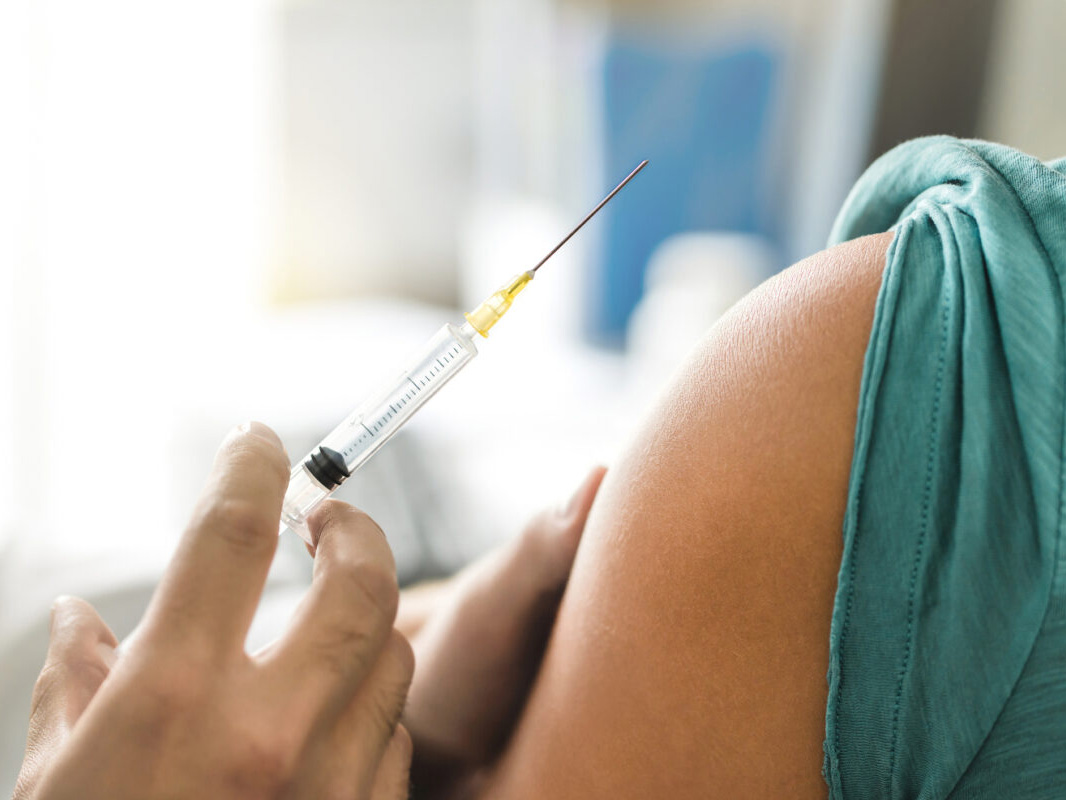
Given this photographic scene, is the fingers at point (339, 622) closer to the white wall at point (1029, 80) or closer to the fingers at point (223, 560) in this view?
the fingers at point (223, 560)

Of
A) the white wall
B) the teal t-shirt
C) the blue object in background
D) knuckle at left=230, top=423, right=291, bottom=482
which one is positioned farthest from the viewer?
the blue object in background

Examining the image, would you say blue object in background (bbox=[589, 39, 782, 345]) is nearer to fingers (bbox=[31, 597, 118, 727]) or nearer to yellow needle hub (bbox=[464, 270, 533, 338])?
yellow needle hub (bbox=[464, 270, 533, 338])

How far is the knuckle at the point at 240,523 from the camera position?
466 millimetres

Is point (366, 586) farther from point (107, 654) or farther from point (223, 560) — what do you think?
point (107, 654)

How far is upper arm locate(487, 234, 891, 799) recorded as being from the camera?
48 centimetres

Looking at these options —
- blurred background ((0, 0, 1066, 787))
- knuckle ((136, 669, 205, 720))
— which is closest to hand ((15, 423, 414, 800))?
knuckle ((136, 669, 205, 720))

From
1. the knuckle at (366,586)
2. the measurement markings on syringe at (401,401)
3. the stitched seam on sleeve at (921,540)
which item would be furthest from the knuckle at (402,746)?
the stitched seam on sleeve at (921,540)

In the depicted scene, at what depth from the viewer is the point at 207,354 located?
3.15m

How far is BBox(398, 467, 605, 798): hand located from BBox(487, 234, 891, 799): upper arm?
94mm

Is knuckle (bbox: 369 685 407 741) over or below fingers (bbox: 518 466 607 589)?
below

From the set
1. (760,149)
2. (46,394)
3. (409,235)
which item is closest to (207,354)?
(46,394)

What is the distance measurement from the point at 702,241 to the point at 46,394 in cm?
246

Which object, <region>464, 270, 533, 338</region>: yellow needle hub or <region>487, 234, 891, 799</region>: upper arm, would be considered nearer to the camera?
<region>487, 234, 891, 799</region>: upper arm

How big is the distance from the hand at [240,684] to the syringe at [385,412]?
91mm
